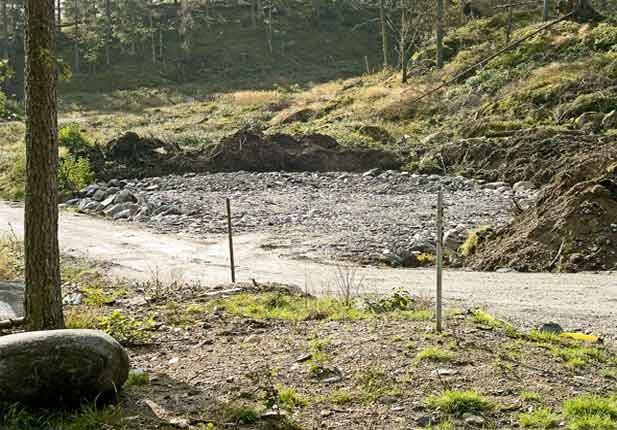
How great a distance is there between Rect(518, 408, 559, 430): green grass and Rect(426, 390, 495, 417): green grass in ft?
1.05

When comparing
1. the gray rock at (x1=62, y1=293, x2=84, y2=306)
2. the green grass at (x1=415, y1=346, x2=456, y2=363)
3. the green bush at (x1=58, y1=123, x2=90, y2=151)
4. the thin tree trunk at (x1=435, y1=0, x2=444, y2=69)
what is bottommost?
the gray rock at (x1=62, y1=293, x2=84, y2=306)

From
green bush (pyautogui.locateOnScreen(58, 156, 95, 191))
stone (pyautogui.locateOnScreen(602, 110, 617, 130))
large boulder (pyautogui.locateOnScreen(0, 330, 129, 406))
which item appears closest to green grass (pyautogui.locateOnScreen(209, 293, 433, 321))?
large boulder (pyautogui.locateOnScreen(0, 330, 129, 406))

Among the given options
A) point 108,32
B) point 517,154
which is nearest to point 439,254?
point 517,154

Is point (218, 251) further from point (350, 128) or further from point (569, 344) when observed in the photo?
point (350, 128)

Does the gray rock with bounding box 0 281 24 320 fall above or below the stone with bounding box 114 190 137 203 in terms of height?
above

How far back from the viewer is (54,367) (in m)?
6.26

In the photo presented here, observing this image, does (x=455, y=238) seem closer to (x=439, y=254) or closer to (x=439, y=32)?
(x=439, y=254)

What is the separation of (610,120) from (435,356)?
22072mm

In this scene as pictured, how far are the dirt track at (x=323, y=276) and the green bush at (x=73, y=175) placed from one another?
6633mm

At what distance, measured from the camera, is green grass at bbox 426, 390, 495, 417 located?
639 cm

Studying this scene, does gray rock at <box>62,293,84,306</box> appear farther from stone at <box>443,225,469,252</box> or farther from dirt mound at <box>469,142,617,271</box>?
stone at <box>443,225,469,252</box>

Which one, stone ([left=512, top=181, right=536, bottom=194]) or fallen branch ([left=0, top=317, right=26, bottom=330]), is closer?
fallen branch ([left=0, top=317, right=26, bottom=330])

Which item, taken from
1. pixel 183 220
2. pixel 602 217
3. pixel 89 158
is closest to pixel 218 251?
pixel 183 220

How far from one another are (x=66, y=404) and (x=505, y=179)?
2119 centimetres
